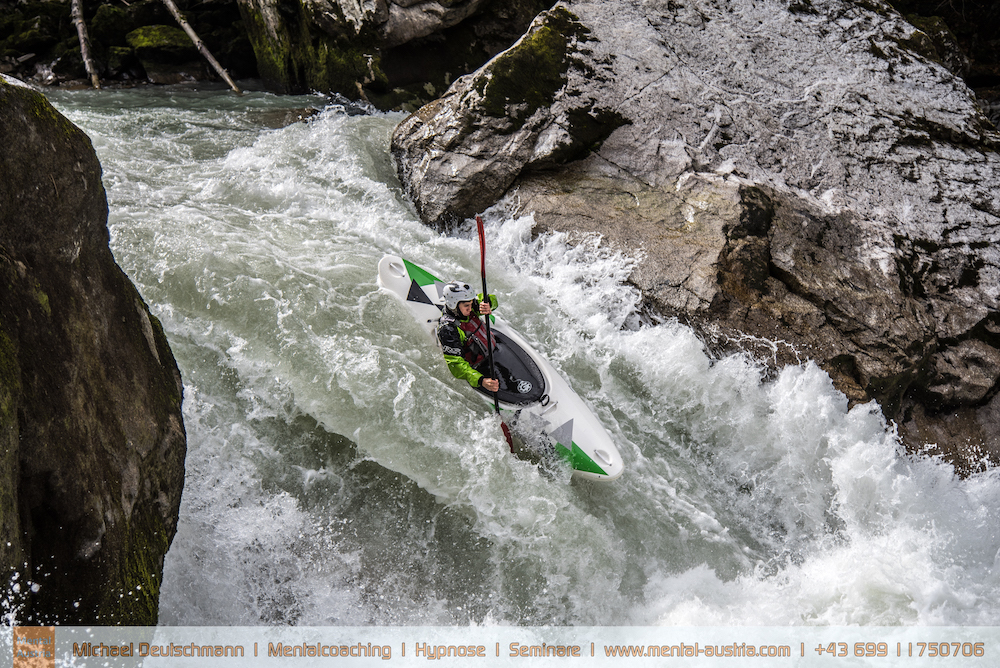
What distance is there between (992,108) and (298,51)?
33.5 feet

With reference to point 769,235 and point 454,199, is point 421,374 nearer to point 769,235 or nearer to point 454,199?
point 454,199

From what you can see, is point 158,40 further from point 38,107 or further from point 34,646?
point 34,646

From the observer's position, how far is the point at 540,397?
4.55 m

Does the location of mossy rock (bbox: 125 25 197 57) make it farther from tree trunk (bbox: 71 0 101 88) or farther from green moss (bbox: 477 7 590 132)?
green moss (bbox: 477 7 590 132)

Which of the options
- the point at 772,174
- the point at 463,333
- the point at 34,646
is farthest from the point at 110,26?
the point at 34,646

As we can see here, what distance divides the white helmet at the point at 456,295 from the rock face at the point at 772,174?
175cm

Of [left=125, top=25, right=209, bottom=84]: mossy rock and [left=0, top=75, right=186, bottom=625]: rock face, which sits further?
[left=125, top=25, right=209, bottom=84]: mossy rock

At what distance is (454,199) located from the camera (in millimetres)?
6605

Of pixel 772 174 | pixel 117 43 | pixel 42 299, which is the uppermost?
pixel 117 43

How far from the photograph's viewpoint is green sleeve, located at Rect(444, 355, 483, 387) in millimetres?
4457

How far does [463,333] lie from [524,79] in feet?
11.3

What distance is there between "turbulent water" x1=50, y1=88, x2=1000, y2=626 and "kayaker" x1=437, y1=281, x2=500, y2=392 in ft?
0.73

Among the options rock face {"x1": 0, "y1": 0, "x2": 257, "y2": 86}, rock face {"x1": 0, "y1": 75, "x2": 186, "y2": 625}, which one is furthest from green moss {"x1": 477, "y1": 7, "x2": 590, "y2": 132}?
rock face {"x1": 0, "y1": 0, "x2": 257, "y2": 86}

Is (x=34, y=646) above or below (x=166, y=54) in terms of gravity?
below
